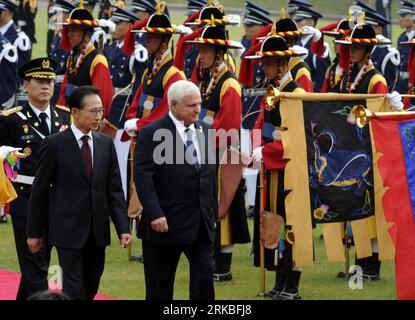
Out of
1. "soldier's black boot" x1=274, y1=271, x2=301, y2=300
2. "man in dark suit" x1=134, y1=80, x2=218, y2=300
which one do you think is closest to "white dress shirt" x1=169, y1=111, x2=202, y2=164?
"man in dark suit" x1=134, y1=80, x2=218, y2=300

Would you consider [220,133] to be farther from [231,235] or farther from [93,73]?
[93,73]

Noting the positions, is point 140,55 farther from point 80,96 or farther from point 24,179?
point 80,96

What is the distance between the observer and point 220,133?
10180mm

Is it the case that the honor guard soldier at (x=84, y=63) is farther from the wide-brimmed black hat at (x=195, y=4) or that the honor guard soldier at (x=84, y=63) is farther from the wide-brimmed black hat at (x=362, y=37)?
the wide-brimmed black hat at (x=195, y=4)

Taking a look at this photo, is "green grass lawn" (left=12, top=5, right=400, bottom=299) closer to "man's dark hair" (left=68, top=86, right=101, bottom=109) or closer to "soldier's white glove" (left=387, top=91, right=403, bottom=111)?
"soldier's white glove" (left=387, top=91, right=403, bottom=111)

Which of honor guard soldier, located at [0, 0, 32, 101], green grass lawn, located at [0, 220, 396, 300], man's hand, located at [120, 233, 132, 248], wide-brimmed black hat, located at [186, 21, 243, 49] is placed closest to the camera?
Result: man's hand, located at [120, 233, 132, 248]

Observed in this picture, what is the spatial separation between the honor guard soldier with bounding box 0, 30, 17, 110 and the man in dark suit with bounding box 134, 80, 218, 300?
6.79 meters

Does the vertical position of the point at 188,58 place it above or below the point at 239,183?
above

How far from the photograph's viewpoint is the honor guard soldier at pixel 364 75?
34.4 feet

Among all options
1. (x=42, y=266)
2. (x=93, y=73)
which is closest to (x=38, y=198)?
(x=42, y=266)

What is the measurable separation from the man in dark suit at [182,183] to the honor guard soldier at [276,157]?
1468 mm

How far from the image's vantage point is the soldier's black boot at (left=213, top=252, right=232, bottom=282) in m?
10.6

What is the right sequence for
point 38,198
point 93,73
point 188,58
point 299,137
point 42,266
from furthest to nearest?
1. point 188,58
2. point 93,73
3. point 299,137
4. point 42,266
5. point 38,198
